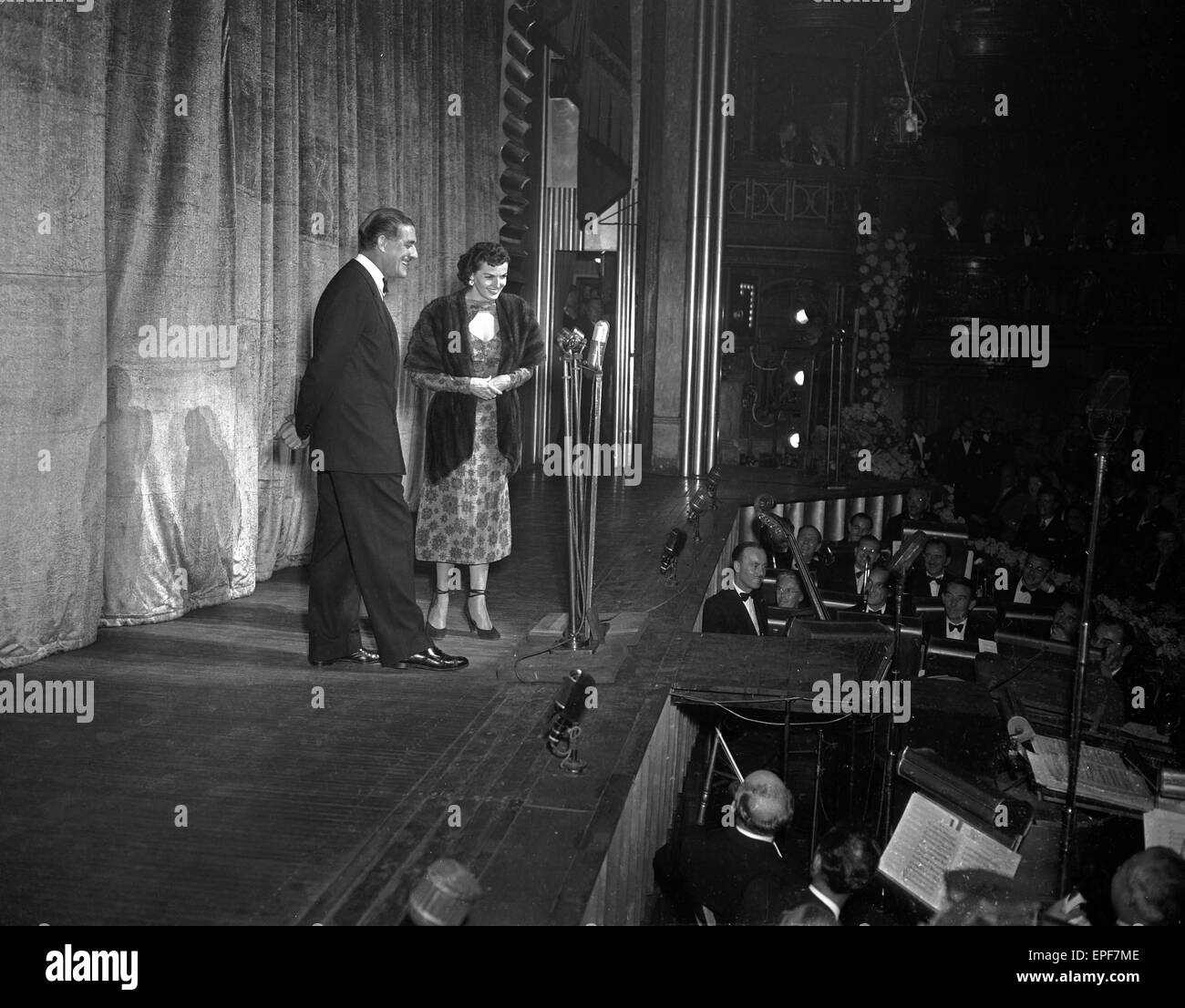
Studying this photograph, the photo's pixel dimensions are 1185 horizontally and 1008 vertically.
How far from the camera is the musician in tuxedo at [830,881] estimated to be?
320 cm

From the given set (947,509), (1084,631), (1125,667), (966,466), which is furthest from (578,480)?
(966,466)

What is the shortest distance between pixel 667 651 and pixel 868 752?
1277mm

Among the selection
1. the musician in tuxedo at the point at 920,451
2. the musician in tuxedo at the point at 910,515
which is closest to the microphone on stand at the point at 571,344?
the musician in tuxedo at the point at 910,515

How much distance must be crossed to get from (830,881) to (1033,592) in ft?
20.9

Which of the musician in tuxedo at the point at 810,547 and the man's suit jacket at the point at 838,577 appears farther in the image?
the man's suit jacket at the point at 838,577

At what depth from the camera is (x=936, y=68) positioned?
17656mm

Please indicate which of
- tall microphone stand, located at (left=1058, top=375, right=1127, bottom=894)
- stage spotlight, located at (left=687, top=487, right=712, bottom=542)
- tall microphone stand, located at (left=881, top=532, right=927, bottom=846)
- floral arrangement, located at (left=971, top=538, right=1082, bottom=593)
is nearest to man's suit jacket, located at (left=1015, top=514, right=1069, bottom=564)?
floral arrangement, located at (left=971, top=538, right=1082, bottom=593)

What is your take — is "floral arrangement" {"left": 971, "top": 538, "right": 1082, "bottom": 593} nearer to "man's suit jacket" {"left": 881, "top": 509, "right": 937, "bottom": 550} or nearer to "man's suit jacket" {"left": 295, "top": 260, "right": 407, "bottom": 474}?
"man's suit jacket" {"left": 881, "top": 509, "right": 937, "bottom": 550}

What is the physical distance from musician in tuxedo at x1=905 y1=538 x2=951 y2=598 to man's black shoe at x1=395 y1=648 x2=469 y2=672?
462cm

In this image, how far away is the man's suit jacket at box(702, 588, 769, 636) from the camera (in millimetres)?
6184

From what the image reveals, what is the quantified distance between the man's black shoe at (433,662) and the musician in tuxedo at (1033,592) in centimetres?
516

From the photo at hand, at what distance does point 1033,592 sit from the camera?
355 inches

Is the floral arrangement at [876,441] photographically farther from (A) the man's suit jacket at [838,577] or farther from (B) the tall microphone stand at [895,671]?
(B) the tall microphone stand at [895,671]
